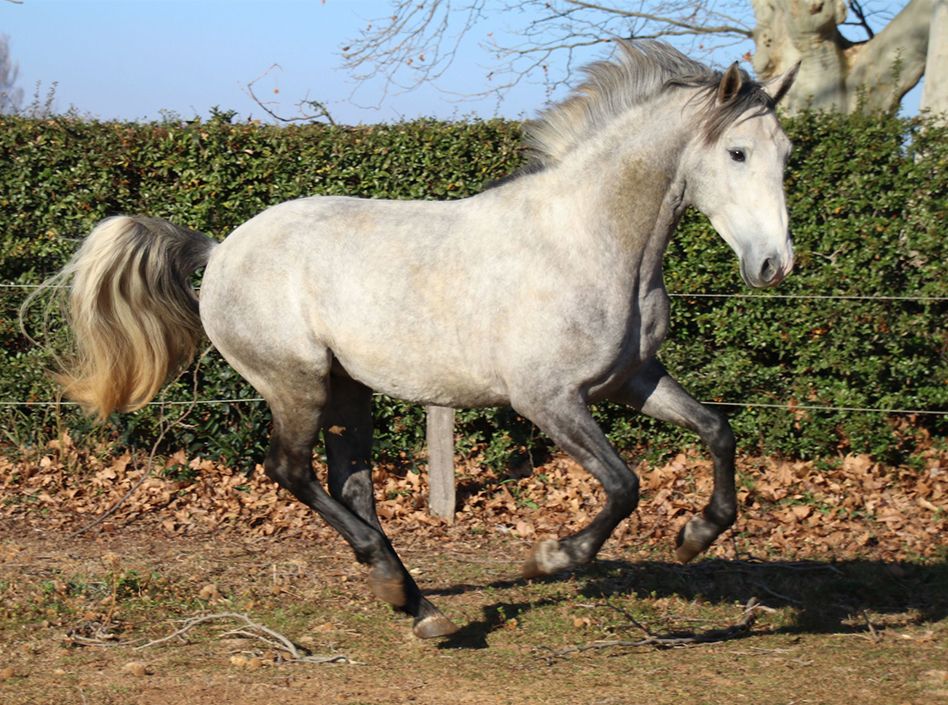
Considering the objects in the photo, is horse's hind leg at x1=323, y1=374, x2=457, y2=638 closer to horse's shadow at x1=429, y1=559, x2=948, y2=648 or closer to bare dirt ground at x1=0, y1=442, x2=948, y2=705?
bare dirt ground at x1=0, y1=442, x2=948, y2=705

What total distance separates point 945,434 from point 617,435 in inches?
92.6

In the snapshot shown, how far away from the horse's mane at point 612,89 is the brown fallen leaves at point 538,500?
311cm

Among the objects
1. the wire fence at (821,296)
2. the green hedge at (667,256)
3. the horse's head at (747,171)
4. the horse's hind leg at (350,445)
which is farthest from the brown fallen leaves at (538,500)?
the horse's head at (747,171)

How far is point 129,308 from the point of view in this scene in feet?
16.9

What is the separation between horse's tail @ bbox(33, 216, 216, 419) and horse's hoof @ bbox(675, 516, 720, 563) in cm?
252

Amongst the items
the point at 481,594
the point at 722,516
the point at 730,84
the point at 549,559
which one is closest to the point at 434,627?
the point at 549,559

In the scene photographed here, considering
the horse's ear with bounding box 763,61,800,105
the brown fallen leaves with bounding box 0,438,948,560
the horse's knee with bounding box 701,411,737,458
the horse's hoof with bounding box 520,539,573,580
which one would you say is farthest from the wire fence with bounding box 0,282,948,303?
the horse's hoof with bounding box 520,539,573,580

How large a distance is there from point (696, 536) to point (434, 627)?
118 centimetres

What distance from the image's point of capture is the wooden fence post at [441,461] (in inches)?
287

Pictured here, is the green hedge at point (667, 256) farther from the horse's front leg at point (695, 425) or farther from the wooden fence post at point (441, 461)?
the horse's front leg at point (695, 425)

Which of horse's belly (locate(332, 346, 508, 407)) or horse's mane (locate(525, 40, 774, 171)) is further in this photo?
horse's belly (locate(332, 346, 508, 407))

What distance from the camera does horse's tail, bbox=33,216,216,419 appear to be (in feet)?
16.8

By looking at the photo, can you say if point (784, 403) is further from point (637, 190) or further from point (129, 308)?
point (129, 308)

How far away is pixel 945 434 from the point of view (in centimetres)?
789
